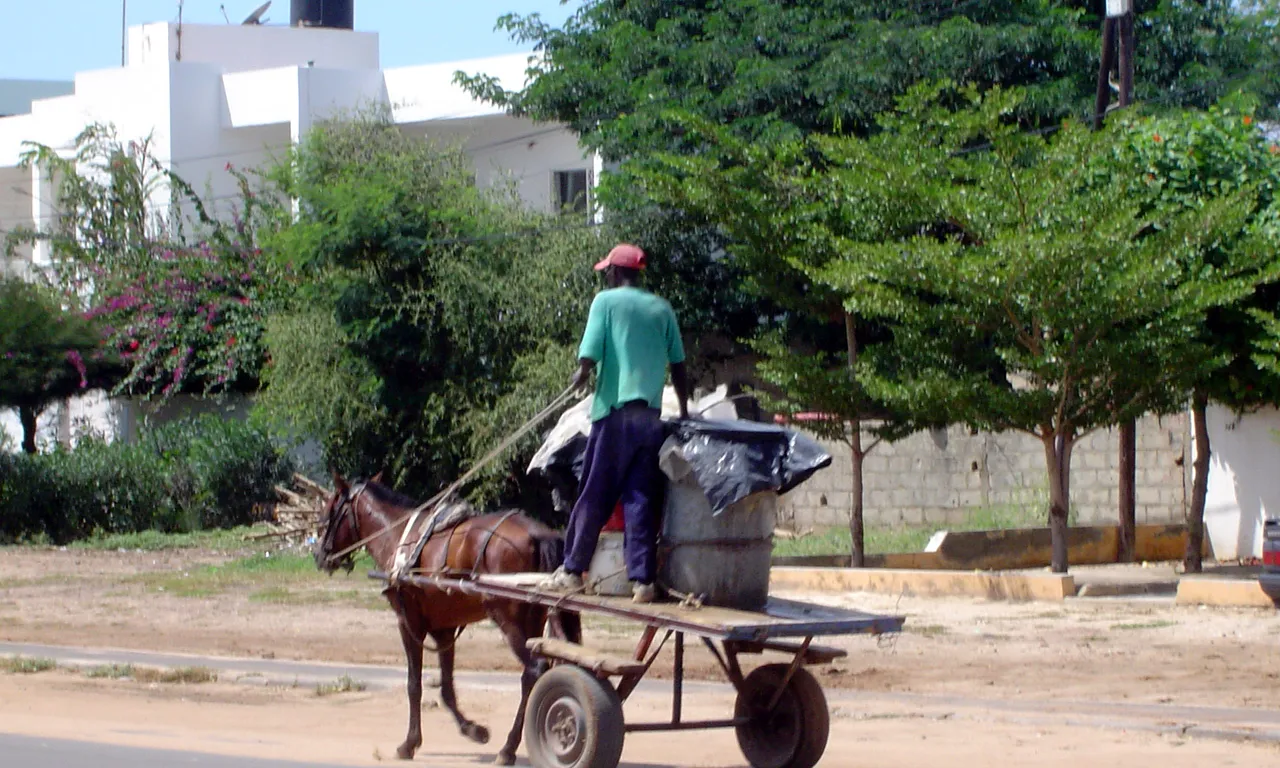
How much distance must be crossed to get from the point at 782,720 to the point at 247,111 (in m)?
29.4

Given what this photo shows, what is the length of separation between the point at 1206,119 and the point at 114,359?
20732mm

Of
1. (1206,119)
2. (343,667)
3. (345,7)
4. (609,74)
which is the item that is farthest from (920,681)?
(345,7)

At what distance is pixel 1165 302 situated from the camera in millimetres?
15477

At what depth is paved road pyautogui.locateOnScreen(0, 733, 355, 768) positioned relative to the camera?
869 centimetres

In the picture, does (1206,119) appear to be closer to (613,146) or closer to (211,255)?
(613,146)

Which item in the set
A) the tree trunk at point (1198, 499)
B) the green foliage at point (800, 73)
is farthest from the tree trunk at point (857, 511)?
the green foliage at point (800, 73)

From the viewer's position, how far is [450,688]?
9.63m

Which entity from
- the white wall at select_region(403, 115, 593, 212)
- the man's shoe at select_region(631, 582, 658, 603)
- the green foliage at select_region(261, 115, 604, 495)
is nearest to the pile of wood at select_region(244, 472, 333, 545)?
the green foliage at select_region(261, 115, 604, 495)

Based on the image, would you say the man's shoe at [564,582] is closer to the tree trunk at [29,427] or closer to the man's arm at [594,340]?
the man's arm at [594,340]

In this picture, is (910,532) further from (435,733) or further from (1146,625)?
(435,733)

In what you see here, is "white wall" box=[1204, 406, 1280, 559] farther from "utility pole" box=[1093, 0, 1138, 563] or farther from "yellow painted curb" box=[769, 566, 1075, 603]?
"yellow painted curb" box=[769, 566, 1075, 603]

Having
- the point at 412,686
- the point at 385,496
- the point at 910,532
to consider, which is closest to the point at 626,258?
the point at 385,496

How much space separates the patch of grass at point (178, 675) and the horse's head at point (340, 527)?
316 centimetres

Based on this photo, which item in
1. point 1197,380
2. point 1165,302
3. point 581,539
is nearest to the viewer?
point 581,539
